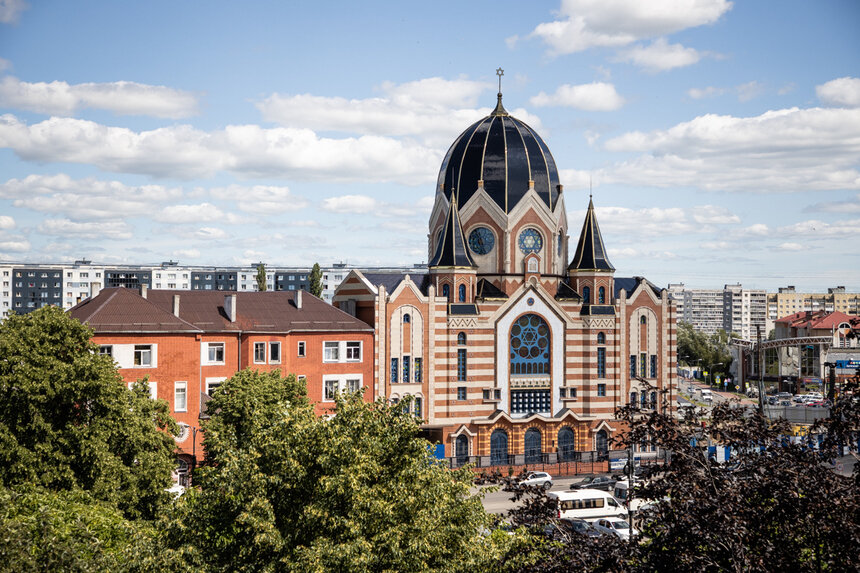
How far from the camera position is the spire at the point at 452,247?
74250 millimetres

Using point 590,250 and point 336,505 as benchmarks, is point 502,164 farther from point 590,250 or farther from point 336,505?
point 336,505

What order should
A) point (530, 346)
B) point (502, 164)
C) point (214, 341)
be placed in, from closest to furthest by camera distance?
point (214, 341)
point (530, 346)
point (502, 164)

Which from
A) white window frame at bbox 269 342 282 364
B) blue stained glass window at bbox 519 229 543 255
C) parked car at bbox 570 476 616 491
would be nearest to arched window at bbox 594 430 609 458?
parked car at bbox 570 476 616 491

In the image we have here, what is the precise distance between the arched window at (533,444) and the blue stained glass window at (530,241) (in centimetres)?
1534

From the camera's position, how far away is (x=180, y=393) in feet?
196

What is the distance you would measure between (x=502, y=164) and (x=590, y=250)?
35.4ft

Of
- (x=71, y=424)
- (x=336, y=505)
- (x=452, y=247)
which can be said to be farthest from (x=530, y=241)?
(x=336, y=505)

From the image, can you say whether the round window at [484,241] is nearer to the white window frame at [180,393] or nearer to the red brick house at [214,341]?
the red brick house at [214,341]

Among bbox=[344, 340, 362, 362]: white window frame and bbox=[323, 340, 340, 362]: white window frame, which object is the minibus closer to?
bbox=[344, 340, 362, 362]: white window frame

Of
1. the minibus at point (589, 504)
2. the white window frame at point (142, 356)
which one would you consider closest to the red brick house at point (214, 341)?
the white window frame at point (142, 356)

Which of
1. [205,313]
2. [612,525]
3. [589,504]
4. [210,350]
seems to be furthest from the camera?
[205,313]

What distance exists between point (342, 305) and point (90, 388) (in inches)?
1487

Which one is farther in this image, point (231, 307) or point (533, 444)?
point (533, 444)

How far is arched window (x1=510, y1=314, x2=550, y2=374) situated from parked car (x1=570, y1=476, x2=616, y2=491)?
12376 mm
